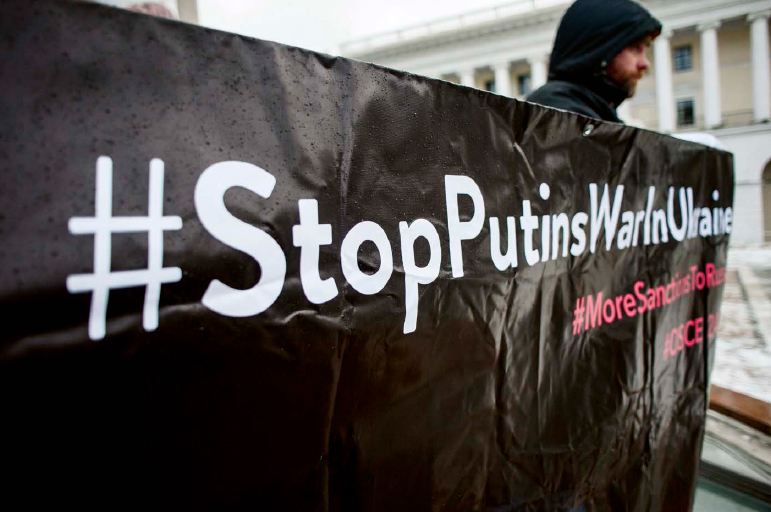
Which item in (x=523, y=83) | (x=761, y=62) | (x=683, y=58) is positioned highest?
(x=523, y=83)

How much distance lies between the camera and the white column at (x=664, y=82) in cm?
2180

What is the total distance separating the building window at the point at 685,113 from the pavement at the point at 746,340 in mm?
18135

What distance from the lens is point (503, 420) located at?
1155 millimetres

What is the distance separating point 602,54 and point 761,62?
26047 millimetres

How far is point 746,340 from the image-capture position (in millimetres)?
4484

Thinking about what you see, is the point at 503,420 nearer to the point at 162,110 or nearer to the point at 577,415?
the point at 577,415

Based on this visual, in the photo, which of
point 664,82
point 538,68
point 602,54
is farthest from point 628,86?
point 538,68

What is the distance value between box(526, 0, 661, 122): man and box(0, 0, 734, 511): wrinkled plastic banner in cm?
59

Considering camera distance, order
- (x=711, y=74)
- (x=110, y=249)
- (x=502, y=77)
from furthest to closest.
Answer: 1. (x=502, y=77)
2. (x=711, y=74)
3. (x=110, y=249)

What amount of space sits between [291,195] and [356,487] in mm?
591

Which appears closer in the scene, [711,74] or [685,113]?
[711,74]

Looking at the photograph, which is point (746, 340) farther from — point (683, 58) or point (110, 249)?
point (683, 58)

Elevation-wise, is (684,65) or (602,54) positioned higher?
(684,65)

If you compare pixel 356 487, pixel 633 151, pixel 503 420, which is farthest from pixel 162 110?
pixel 633 151
